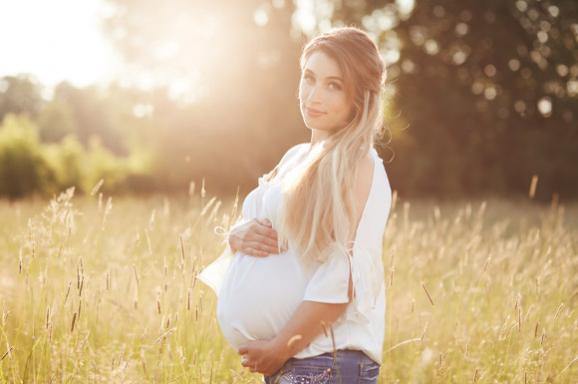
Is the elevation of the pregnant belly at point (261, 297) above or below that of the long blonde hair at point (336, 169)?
below

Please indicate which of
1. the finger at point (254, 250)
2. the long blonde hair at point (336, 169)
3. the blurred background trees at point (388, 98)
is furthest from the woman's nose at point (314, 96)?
the blurred background trees at point (388, 98)

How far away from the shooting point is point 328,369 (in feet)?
7.02

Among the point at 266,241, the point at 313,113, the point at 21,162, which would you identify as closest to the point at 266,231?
the point at 266,241

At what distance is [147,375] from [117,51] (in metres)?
17.7

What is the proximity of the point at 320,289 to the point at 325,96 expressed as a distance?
2.48 feet

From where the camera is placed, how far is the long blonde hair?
2.11 metres

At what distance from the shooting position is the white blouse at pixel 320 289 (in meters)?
2.15

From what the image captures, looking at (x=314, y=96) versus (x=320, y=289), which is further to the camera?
(x=314, y=96)

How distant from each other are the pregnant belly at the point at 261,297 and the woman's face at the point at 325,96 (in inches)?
22.0

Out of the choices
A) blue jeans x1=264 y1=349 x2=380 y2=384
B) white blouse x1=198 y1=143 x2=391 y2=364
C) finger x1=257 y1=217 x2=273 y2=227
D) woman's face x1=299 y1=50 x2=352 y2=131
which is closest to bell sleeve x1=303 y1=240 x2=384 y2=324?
white blouse x1=198 y1=143 x2=391 y2=364

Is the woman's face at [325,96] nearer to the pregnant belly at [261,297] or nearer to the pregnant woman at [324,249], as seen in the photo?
the pregnant woman at [324,249]

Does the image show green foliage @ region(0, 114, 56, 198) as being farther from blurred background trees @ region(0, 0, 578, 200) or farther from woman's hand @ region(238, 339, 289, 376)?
woman's hand @ region(238, 339, 289, 376)

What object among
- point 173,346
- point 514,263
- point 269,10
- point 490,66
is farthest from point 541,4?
point 173,346

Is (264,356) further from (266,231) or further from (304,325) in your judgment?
(266,231)
